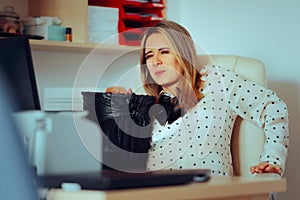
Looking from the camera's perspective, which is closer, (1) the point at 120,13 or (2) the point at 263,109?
(2) the point at 263,109

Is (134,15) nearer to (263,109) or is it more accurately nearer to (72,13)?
(72,13)

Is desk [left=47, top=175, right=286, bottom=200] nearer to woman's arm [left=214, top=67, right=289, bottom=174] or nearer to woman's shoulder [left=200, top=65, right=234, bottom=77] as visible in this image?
woman's arm [left=214, top=67, right=289, bottom=174]

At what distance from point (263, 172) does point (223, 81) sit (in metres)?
0.42

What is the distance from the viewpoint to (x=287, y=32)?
228 cm

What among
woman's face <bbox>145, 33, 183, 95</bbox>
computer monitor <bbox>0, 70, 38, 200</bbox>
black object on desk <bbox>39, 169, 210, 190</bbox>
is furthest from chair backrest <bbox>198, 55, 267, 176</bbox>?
computer monitor <bbox>0, 70, 38, 200</bbox>

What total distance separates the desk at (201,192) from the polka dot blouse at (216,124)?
80cm

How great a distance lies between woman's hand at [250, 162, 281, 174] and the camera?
168 cm

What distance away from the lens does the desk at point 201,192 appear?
904 millimetres

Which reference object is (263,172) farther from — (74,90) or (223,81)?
(74,90)

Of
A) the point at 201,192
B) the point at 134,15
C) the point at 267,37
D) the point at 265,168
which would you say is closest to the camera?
the point at 201,192

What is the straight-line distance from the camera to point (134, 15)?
2.64 meters

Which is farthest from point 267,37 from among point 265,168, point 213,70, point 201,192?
point 201,192

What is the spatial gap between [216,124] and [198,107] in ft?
0.31

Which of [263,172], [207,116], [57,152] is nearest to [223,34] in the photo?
[207,116]
